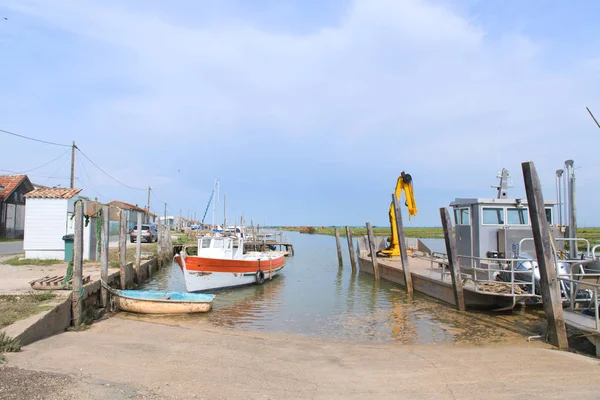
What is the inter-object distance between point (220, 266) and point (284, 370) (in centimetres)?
1265

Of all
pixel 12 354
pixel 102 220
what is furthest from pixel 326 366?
pixel 102 220

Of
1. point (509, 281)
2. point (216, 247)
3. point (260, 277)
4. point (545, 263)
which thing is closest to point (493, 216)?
point (509, 281)

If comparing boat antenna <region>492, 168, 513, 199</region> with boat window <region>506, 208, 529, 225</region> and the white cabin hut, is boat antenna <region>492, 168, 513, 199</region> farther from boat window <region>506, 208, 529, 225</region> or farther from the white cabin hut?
the white cabin hut

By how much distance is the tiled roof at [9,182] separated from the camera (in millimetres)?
35884

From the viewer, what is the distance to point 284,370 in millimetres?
7020

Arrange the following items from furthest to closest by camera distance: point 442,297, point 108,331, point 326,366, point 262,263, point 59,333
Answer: point 262,263
point 442,297
point 108,331
point 59,333
point 326,366

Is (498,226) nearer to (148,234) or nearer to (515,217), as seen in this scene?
(515,217)

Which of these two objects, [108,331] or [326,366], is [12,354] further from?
[326,366]

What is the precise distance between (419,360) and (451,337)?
10.8ft

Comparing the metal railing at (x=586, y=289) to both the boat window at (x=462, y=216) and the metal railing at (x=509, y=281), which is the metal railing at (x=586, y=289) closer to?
the metal railing at (x=509, y=281)

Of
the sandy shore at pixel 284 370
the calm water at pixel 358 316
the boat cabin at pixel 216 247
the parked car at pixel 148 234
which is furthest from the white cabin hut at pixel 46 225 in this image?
the parked car at pixel 148 234

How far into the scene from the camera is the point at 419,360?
804cm

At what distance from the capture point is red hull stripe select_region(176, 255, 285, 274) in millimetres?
18297

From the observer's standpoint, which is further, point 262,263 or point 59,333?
point 262,263
